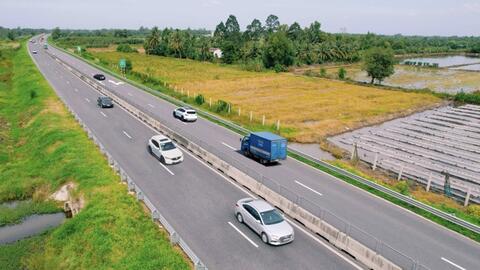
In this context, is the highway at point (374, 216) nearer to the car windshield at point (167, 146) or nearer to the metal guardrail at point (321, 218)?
the metal guardrail at point (321, 218)

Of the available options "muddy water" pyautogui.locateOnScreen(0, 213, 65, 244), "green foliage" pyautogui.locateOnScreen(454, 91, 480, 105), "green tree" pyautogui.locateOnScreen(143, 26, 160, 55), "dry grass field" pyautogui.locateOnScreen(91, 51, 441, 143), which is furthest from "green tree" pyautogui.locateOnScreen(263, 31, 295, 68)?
"muddy water" pyautogui.locateOnScreen(0, 213, 65, 244)

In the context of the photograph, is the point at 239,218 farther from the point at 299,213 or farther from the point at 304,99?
the point at 304,99

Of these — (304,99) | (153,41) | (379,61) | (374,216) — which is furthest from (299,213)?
(153,41)

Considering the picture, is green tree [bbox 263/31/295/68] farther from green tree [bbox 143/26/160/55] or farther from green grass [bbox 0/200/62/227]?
green grass [bbox 0/200/62/227]

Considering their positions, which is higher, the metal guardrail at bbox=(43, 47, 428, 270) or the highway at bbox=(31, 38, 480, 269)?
the metal guardrail at bbox=(43, 47, 428, 270)

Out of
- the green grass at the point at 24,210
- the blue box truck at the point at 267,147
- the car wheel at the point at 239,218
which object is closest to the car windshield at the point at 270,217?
the car wheel at the point at 239,218
